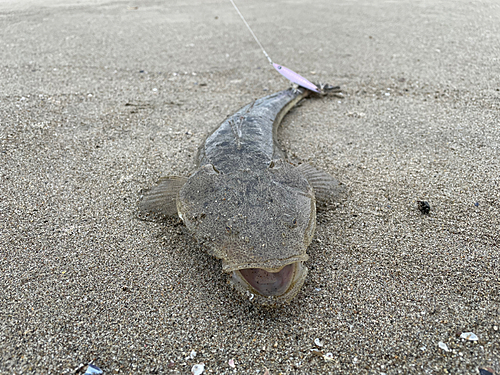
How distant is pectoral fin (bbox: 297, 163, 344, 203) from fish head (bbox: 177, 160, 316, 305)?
1.17 ft

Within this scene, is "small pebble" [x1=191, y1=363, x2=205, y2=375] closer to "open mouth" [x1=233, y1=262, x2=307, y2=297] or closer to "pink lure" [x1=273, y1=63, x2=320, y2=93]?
"open mouth" [x1=233, y1=262, x2=307, y2=297]

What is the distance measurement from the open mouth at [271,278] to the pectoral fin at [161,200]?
0.92 m

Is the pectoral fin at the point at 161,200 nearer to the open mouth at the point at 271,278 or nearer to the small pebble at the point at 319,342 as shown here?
the open mouth at the point at 271,278

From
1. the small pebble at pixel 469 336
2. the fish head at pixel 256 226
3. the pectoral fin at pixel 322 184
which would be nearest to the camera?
the small pebble at pixel 469 336

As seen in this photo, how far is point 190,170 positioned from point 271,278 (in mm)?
1596

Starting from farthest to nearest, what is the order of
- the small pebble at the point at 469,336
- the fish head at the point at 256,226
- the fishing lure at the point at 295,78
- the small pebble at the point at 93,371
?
1. the fishing lure at the point at 295,78
2. the fish head at the point at 256,226
3. the small pebble at the point at 469,336
4. the small pebble at the point at 93,371

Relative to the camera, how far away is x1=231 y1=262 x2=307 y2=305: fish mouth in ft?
6.84

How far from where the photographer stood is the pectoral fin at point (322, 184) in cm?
294

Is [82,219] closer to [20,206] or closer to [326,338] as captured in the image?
[20,206]

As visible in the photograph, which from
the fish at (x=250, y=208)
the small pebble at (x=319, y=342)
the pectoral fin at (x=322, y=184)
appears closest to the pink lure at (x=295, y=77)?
the fish at (x=250, y=208)

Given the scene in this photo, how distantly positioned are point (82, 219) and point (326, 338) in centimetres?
204

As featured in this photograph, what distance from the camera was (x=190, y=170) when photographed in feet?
11.2

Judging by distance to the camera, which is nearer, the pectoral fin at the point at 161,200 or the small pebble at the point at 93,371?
the small pebble at the point at 93,371

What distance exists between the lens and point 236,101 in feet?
15.0
